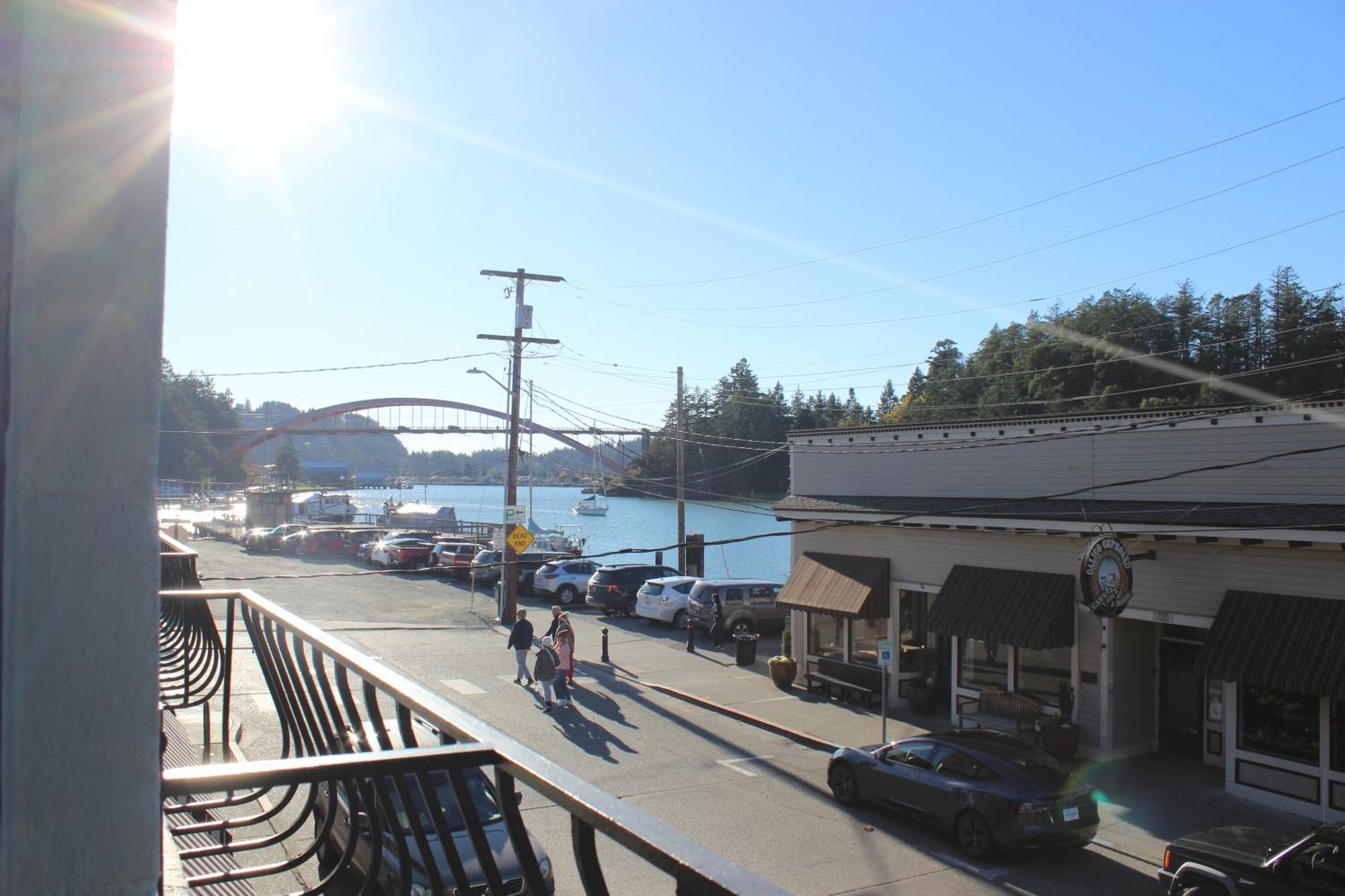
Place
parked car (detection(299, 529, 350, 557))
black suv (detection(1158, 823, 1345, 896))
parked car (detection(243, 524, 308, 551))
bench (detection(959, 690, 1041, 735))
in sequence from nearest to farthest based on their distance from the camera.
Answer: black suv (detection(1158, 823, 1345, 896)) → bench (detection(959, 690, 1041, 735)) → parked car (detection(299, 529, 350, 557)) → parked car (detection(243, 524, 308, 551))

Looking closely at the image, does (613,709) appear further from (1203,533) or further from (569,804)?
(569,804)

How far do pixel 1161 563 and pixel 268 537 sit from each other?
47975 mm

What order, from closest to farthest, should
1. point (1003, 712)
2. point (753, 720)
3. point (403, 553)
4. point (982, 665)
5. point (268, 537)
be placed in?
point (1003, 712), point (982, 665), point (753, 720), point (403, 553), point (268, 537)

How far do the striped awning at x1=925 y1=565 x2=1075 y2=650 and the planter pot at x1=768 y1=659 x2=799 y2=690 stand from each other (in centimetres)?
440

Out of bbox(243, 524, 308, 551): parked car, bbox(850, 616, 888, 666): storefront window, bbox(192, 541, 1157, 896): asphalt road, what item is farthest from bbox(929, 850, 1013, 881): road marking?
bbox(243, 524, 308, 551): parked car

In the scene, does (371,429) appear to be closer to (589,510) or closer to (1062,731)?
Result: (589,510)

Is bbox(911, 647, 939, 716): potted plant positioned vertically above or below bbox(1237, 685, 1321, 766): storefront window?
below

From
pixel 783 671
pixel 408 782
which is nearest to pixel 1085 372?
pixel 783 671

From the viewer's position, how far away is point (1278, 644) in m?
13.3

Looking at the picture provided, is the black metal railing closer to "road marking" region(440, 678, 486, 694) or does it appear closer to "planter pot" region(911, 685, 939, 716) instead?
"planter pot" region(911, 685, 939, 716)

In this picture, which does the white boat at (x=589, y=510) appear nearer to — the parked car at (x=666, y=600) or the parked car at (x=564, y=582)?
the parked car at (x=564, y=582)

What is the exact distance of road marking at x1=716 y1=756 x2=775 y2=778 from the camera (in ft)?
49.9

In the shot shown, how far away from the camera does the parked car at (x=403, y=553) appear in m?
43.7

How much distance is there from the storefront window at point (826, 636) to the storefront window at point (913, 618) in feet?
4.64
